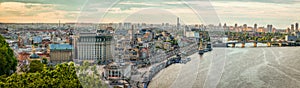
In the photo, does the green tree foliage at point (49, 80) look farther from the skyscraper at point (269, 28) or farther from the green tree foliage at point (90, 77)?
the skyscraper at point (269, 28)

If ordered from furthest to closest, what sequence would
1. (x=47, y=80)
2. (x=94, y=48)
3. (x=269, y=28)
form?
1. (x=269, y=28)
2. (x=47, y=80)
3. (x=94, y=48)

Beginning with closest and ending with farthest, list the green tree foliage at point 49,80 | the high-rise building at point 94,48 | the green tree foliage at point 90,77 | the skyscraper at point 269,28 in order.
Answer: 1. the high-rise building at point 94,48
2. the green tree foliage at point 90,77
3. the green tree foliage at point 49,80
4. the skyscraper at point 269,28

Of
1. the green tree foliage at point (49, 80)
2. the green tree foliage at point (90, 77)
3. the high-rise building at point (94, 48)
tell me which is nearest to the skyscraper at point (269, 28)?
the green tree foliage at point (49, 80)

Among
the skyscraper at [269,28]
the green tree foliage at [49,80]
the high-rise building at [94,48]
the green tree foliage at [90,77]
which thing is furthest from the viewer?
the skyscraper at [269,28]

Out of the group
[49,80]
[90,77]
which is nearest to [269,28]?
[49,80]

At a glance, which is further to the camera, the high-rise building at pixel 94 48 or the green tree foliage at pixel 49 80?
the green tree foliage at pixel 49 80

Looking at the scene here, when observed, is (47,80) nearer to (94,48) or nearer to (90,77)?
(90,77)

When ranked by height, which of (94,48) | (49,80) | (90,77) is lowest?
(49,80)

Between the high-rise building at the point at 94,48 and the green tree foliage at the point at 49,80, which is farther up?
the high-rise building at the point at 94,48

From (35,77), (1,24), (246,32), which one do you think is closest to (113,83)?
(35,77)

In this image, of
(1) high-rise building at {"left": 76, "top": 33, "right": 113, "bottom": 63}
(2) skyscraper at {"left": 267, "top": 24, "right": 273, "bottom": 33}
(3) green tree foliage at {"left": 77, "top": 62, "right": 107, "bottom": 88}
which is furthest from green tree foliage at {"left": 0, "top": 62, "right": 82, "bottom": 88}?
(2) skyscraper at {"left": 267, "top": 24, "right": 273, "bottom": 33}
